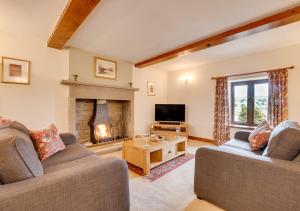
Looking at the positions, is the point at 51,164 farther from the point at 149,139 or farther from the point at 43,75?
the point at 43,75

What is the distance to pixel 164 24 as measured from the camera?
238cm

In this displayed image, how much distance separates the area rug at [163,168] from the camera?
236 centimetres

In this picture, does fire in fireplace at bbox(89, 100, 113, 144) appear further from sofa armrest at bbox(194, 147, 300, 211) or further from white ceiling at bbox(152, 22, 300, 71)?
sofa armrest at bbox(194, 147, 300, 211)

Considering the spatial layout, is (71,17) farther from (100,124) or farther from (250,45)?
(250,45)

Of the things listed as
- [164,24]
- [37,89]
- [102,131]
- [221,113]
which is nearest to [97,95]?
[102,131]

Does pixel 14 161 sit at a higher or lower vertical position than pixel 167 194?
higher

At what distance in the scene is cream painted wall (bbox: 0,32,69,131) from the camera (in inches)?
105

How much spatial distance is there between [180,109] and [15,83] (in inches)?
155

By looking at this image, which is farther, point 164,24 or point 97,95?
point 97,95

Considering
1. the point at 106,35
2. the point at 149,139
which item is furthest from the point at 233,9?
the point at 149,139

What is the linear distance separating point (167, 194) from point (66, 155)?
131cm

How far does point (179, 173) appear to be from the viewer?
248 cm

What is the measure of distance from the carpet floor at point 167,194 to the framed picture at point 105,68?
2429mm

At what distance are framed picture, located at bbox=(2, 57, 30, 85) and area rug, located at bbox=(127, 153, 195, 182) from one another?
8.10 ft
